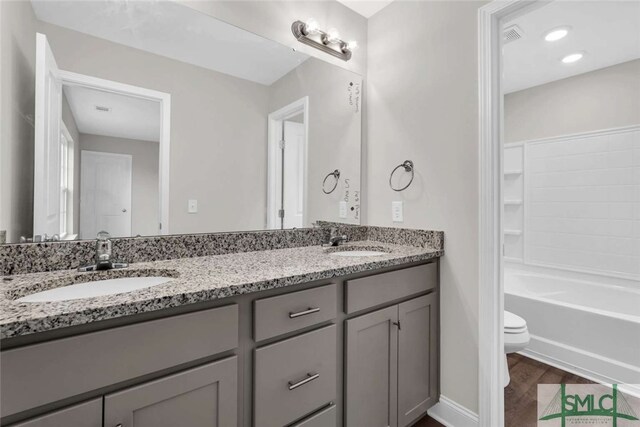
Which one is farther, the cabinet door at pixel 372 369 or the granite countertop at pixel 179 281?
the cabinet door at pixel 372 369

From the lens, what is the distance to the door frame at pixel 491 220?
4.86 ft

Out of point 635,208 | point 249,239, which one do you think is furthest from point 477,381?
point 635,208

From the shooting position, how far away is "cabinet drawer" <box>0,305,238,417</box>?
0.62m

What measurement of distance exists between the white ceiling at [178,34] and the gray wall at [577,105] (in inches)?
108

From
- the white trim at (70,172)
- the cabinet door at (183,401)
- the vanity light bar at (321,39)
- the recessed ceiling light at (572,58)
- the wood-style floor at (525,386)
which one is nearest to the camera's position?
the cabinet door at (183,401)

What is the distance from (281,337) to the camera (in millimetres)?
1042

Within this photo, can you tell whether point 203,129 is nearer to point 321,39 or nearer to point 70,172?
point 70,172

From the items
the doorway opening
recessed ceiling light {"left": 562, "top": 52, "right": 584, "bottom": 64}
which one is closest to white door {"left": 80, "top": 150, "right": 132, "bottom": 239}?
the doorway opening

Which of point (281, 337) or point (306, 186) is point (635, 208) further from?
point (281, 337)

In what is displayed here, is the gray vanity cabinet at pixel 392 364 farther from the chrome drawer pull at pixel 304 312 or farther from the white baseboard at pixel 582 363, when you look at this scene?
the white baseboard at pixel 582 363

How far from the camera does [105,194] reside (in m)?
1.25

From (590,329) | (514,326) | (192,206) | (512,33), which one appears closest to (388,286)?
(192,206)

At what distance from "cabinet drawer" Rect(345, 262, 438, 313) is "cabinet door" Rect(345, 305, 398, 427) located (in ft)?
0.18

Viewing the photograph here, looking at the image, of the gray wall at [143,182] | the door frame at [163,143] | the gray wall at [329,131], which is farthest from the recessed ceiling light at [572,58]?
the gray wall at [143,182]
